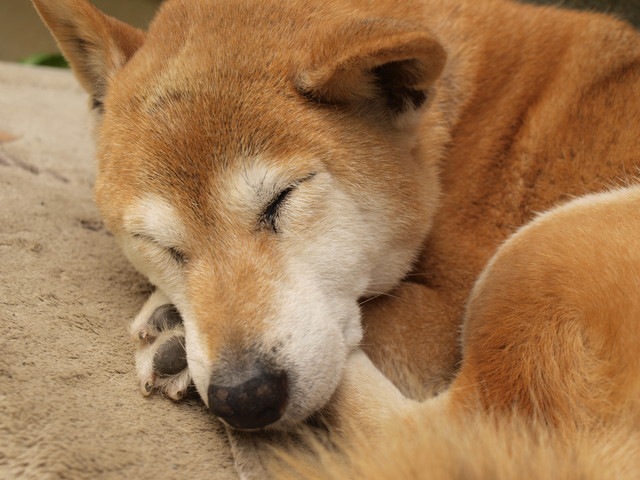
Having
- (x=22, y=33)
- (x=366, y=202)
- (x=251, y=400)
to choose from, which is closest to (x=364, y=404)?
(x=251, y=400)

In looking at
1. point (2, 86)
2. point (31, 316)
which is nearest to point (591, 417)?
point (31, 316)

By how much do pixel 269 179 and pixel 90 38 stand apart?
2.59 feet

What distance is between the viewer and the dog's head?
4.17 ft

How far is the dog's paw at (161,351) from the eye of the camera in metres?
1.38

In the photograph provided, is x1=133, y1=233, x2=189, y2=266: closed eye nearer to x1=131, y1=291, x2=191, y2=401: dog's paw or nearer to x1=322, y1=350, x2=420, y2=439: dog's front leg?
x1=131, y1=291, x2=191, y2=401: dog's paw

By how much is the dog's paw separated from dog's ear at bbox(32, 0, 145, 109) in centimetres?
70

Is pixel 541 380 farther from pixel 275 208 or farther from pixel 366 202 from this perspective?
pixel 275 208

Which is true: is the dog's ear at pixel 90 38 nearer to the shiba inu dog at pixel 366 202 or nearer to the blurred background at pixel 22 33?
the shiba inu dog at pixel 366 202

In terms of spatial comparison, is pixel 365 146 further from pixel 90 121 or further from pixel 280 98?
pixel 90 121

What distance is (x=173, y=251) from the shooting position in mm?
1471

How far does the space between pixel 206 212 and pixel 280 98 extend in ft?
1.03

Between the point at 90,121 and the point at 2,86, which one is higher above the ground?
the point at 90,121

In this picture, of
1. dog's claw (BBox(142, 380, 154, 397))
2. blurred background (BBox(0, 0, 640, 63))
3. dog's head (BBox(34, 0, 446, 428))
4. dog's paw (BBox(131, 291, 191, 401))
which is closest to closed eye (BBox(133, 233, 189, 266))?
dog's head (BBox(34, 0, 446, 428))

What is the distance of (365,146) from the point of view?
59.6 inches
